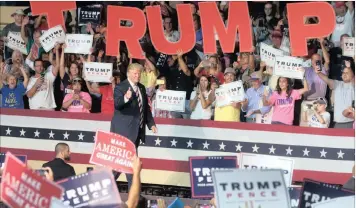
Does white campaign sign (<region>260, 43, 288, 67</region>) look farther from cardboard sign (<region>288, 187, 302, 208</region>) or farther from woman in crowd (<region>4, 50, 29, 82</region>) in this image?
cardboard sign (<region>288, 187, 302, 208</region>)

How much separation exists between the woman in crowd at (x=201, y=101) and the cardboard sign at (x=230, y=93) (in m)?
0.14

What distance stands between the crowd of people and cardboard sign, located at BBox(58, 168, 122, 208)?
21.7 ft

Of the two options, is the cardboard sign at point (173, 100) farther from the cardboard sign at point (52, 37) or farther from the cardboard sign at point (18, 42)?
the cardboard sign at point (18, 42)

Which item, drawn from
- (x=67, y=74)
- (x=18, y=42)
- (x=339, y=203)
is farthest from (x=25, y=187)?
(x=18, y=42)

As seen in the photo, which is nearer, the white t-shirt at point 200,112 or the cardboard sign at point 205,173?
the cardboard sign at point 205,173

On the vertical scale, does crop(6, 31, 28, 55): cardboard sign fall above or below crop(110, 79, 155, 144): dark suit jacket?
above

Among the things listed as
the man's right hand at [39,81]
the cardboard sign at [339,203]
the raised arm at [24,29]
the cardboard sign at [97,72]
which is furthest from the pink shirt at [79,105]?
the cardboard sign at [339,203]

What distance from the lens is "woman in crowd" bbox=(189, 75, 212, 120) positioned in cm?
1291

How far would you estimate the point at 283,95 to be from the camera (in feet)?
41.5

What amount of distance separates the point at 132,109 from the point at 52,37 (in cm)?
258

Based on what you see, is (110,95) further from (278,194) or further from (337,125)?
(278,194)

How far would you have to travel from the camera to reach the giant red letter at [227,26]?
13039 mm

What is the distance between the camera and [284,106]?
12.6 metres

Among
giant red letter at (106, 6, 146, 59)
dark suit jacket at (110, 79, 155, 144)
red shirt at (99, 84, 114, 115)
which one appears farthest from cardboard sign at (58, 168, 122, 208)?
giant red letter at (106, 6, 146, 59)
